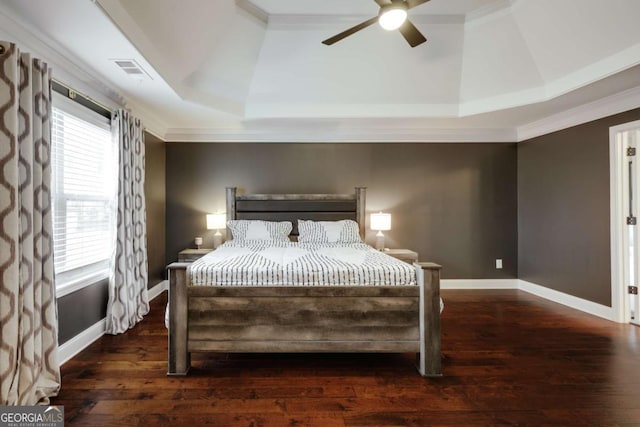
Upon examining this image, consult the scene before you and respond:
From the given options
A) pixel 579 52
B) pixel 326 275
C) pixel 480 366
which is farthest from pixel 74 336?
pixel 579 52

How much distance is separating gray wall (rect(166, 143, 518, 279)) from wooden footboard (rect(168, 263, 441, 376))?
239cm

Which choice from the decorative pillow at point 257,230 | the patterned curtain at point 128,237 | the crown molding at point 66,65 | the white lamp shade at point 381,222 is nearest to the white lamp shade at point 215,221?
the decorative pillow at point 257,230

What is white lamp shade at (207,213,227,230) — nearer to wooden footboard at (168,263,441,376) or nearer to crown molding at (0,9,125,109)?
crown molding at (0,9,125,109)

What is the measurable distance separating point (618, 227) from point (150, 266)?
536 centimetres

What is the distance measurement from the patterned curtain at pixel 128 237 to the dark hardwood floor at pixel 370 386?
27 centimetres

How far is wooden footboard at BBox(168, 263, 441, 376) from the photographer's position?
7.01 ft

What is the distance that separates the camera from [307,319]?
2.18 metres

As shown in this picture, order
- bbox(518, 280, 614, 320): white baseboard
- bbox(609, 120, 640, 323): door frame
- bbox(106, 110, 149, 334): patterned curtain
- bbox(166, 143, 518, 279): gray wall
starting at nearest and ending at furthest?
bbox(106, 110, 149, 334): patterned curtain → bbox(609, 120, 640, 323): door frame → bbox(518, 280, 614, 320): white baseboard → bbox(166, 143, 518, 279): gray wall

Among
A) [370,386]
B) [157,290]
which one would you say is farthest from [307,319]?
[157,290]

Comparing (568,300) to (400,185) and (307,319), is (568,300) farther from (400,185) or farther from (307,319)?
(307,319)

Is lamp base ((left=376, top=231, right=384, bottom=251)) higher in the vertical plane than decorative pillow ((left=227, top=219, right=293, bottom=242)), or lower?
lower

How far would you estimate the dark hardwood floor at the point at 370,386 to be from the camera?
1740 mm

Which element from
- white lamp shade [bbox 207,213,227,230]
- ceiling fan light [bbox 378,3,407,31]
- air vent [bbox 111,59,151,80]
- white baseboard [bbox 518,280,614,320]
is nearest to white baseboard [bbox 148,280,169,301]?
white lamp shade [bbox 207,213,227,230]

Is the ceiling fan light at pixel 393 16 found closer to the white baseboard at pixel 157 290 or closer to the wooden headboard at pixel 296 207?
the wooden headboard at pixel 296 207
